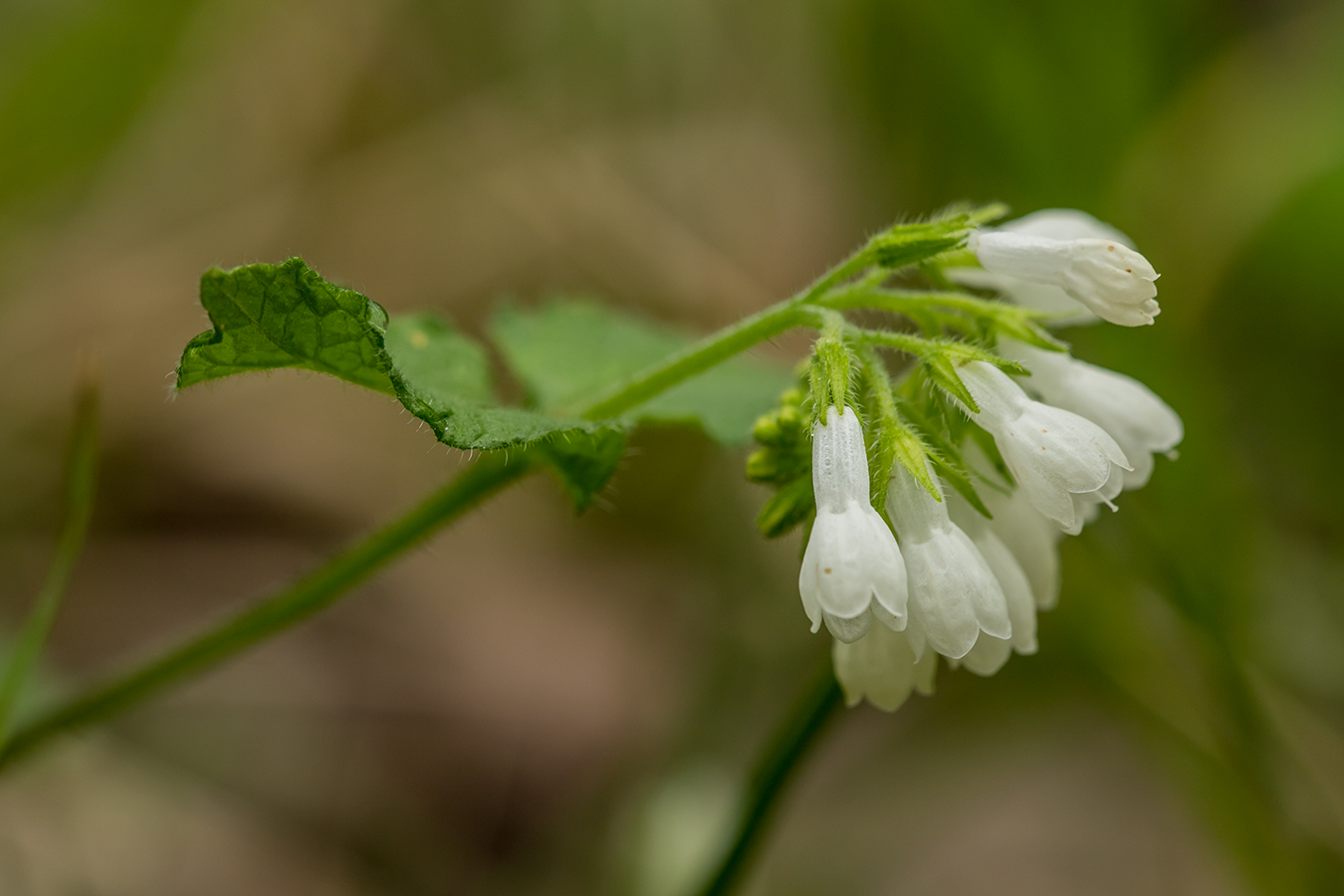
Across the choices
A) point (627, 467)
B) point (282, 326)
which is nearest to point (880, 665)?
point (282, 326)

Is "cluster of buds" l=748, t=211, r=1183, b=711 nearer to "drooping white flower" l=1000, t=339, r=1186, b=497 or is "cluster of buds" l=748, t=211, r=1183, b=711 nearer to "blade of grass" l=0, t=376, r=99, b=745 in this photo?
"drooping white flower" l=1000, t=339, r=1186, b=497

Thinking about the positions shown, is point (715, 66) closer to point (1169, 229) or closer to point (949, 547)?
point (1169, 229)

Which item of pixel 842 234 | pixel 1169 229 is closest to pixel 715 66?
pixel 842 234

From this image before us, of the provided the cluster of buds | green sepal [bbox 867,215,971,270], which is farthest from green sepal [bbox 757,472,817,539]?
green sepal [bbox 867,215,971,270]

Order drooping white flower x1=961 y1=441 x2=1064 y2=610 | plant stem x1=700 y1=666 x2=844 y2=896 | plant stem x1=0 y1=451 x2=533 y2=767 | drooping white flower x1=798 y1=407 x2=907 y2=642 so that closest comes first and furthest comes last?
1. drooping white flower x1=798 y1=407 x2=907 y2=642
2. drooping white flower x1=961 y1=441 x2=1064 y2=610
3. plant stem x1=0 y1=451 x2=533 y2=767
4. plant stem x1=700 y1=666 x2=844 y2=896

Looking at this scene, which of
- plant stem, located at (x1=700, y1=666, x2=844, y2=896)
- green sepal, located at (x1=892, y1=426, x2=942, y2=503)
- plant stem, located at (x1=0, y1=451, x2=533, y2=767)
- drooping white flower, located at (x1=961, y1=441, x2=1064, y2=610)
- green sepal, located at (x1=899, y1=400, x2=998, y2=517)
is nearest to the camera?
green sepal, located at (x1=892, y1=426, x2=942, y2=503)

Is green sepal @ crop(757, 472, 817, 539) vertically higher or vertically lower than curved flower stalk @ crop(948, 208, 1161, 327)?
lower

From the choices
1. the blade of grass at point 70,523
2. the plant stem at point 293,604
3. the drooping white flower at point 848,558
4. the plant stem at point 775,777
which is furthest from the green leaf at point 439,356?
the plant stem at point 775,777
